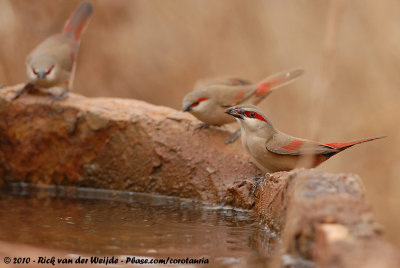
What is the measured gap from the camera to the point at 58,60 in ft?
22.9

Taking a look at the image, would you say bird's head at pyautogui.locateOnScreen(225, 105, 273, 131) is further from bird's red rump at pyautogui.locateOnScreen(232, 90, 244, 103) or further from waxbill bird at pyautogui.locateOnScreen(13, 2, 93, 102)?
waxbill bird at pyautogui.locateOnScreen(13, 2, 93, 102)

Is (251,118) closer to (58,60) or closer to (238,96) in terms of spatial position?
(238,96)

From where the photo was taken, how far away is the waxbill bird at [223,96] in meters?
5.88

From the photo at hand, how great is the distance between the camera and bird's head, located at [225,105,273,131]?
5129mm

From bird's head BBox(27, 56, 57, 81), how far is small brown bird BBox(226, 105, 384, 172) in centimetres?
253

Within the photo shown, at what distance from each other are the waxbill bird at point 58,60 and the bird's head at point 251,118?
212 centimetres

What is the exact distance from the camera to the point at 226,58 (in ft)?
31.0

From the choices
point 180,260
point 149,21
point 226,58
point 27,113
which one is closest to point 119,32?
point 149,21

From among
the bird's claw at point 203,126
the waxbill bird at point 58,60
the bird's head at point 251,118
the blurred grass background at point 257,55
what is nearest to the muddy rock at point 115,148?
the bird's claw at point 203,126

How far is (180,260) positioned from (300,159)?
2024 millimetres

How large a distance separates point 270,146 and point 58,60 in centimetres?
332

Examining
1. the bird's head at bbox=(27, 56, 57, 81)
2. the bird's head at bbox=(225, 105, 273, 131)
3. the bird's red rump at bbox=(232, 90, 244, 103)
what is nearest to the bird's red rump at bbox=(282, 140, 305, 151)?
the bird's head at bbox=(225, 105, 273, 131)

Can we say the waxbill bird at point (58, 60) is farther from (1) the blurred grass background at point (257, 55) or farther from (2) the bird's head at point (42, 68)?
(1) the blurred grass background at point (257, 55)

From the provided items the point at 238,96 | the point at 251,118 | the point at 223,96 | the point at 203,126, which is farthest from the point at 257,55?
the point at 251,118
